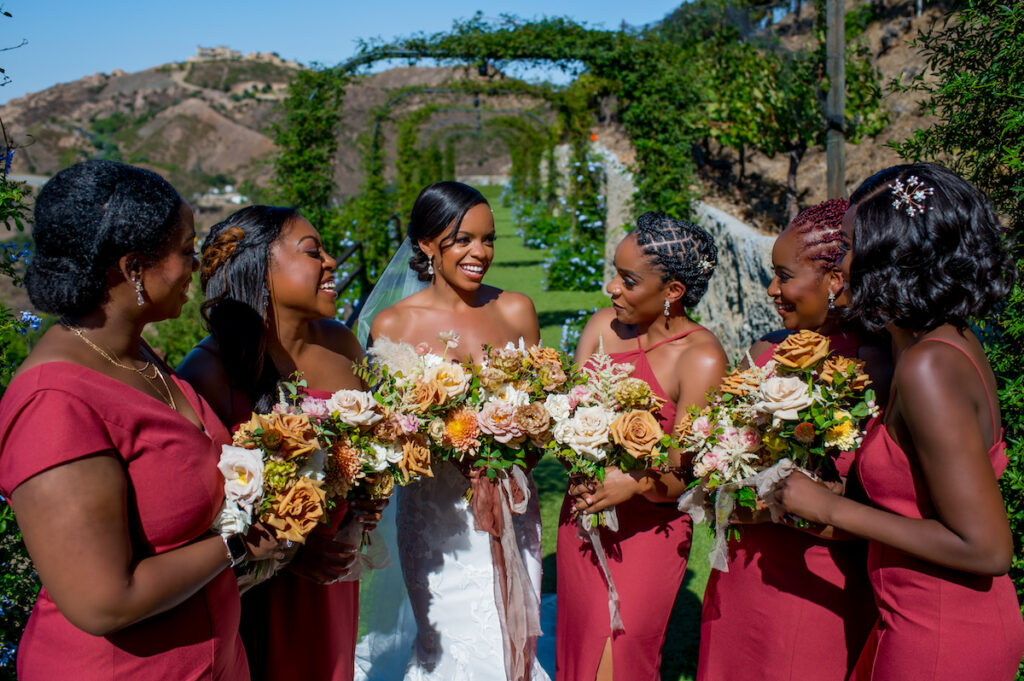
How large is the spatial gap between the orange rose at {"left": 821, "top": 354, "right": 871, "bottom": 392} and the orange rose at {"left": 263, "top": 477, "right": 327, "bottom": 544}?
1.58 m

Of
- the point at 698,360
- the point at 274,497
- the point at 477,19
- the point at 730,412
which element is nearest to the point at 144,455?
the point at 274,497

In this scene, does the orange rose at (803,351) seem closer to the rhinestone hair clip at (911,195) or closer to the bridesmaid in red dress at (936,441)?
the bridesmaid in red dress at (936,441)

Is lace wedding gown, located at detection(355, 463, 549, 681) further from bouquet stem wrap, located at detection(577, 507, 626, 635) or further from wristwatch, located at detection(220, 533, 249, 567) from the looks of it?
wristwatch, located at detection(220, 533, 249, 567)

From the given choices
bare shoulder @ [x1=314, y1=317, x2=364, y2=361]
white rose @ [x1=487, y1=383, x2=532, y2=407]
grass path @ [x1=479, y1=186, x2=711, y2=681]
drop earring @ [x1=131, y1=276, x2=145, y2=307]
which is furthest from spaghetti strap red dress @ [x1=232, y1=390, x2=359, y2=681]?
grass path @ [x1=479, y1=186, x2=711, y2=681]

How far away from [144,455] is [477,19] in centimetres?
1049

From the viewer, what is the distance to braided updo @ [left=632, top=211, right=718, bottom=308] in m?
3.00

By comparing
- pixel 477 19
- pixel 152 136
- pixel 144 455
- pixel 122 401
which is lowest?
pixel 144 455

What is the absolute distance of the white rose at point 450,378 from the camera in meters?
2.73

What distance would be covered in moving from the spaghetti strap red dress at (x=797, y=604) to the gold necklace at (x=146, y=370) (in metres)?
1.90

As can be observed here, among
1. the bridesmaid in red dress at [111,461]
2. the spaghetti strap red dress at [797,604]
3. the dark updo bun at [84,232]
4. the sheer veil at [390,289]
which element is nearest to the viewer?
the bridesmaid in red dress at [111,461]

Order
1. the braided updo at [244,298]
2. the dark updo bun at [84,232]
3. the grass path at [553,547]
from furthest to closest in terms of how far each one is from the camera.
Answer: the grass path at [553,547] → the braided updo at [244,298] → the dark updo bun at [84,232]

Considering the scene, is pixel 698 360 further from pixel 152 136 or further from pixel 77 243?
pixel 152 136

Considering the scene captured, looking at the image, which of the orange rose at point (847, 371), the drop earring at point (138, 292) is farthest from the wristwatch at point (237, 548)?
the orange rose at point (847, 371)

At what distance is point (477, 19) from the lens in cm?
1077
